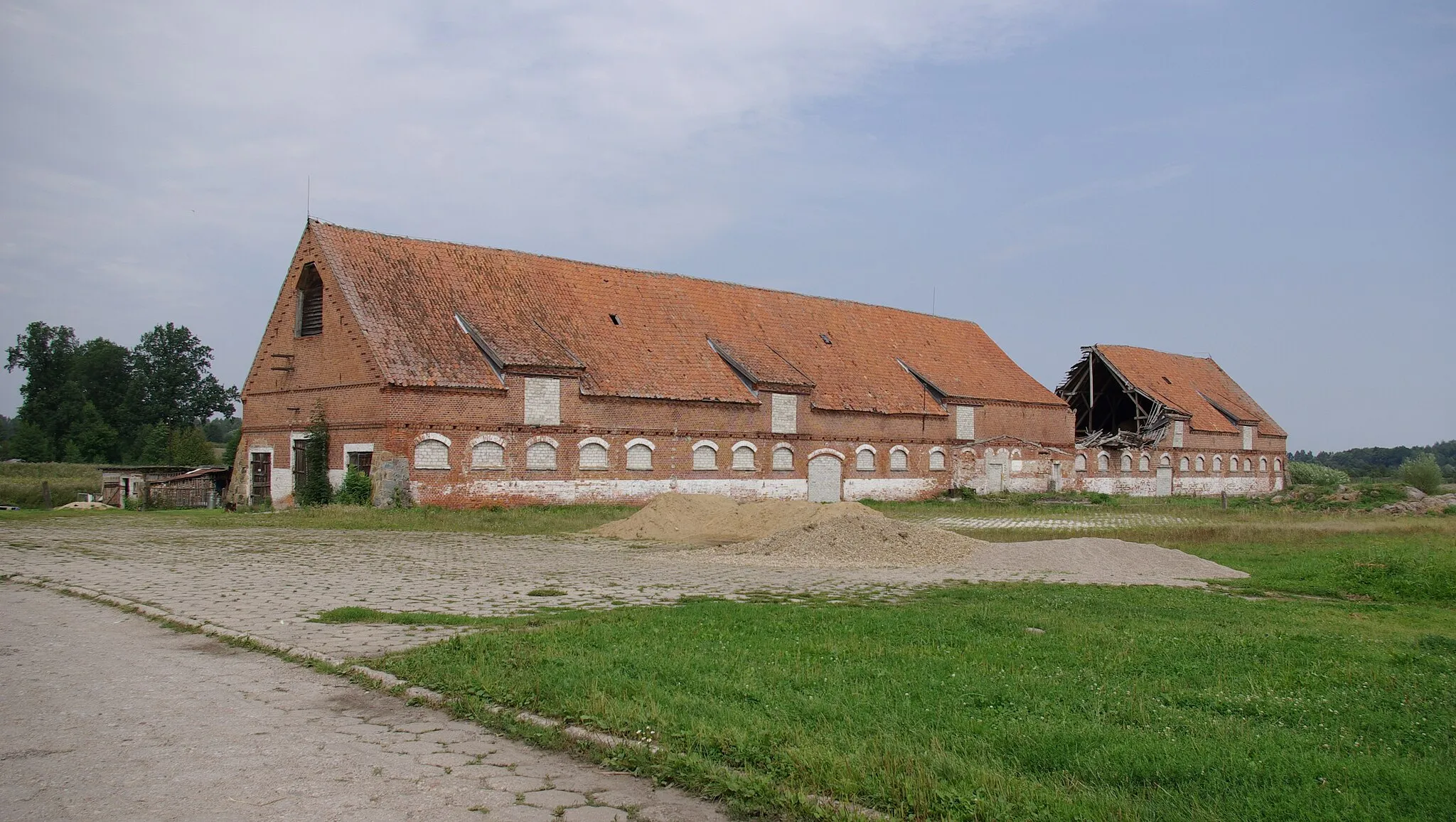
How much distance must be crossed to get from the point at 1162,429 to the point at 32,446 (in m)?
74.4

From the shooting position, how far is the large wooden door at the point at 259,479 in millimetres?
31406

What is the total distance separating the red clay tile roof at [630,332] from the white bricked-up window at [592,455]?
1632mm

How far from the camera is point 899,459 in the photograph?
4016 centimetres

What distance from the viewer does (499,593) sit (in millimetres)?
12406

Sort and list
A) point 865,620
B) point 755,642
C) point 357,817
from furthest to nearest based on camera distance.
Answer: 1. point 865,620
2. point 755,642
3. point 357,817

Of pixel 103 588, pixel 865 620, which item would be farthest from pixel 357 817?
pixel 103 588

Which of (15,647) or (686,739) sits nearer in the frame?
(686,739)

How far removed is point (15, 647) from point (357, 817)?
5.88 meters

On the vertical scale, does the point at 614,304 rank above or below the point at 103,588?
above

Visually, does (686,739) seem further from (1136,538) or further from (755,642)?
(1136,538)

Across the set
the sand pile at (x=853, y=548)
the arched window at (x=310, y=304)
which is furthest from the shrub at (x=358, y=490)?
the sand pile at (x=853, y=548)

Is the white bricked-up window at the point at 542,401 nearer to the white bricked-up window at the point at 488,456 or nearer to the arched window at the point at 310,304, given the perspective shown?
the white bricked-up window at the point at 488,456

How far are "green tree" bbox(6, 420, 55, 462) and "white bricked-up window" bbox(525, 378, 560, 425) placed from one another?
5879 cm

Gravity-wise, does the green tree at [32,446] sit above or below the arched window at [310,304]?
below
